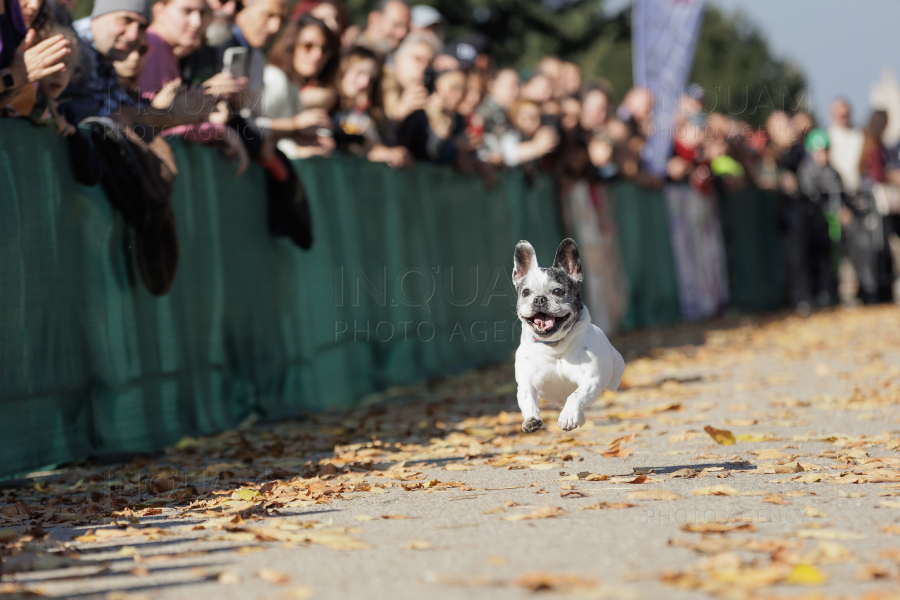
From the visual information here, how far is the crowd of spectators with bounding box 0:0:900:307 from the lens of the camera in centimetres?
794

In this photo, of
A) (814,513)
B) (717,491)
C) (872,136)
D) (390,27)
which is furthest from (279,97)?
(872,136)

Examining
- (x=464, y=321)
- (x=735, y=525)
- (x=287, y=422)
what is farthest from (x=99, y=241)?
(x=464, y=321)

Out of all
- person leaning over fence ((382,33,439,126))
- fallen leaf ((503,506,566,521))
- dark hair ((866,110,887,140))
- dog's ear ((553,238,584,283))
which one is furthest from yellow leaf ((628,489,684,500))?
dark hair ((866,110,887,140))

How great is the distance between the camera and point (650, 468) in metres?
6.90

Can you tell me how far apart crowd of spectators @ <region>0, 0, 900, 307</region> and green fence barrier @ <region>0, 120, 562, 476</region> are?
0.32 metres

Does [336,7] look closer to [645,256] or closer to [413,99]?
[413,99]

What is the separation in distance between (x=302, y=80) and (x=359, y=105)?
801 millimetres

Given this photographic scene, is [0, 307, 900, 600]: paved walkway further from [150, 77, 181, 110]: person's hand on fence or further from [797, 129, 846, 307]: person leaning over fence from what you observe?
[797, 129, 846, 307]: person leaning over fence

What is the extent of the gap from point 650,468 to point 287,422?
3.86m

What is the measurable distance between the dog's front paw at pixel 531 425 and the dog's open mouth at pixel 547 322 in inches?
18.5

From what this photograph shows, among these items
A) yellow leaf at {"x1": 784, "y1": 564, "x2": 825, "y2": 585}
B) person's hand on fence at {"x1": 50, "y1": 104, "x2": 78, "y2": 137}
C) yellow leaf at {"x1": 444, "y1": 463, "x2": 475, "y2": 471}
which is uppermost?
person's hand on fence at {"x1": 50, "y1": 104, "x2": 78, "y2": 137}

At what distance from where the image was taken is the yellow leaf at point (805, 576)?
13.9 ft

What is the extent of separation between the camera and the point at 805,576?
425 cm

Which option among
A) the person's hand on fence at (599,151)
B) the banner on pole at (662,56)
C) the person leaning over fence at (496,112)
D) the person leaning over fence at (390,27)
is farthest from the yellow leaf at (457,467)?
the banner on pole at (662,56)
